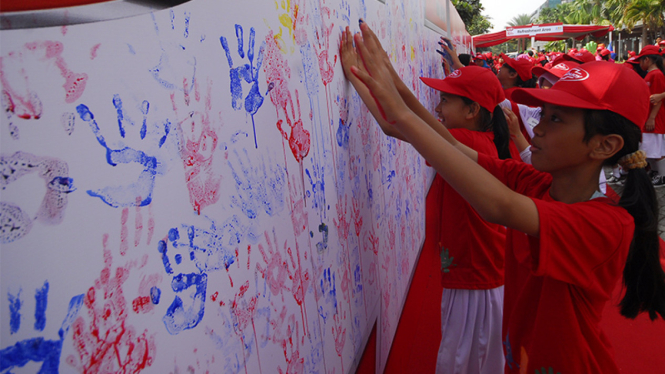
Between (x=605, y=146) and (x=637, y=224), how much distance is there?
28 centimetres

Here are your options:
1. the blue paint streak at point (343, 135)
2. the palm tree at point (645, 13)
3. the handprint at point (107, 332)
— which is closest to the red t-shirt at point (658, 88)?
the blue paint streak at point (343, 135)

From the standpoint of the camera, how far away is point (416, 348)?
276 cm

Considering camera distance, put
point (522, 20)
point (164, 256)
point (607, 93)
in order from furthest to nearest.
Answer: point (522, 20) → point (607, 93) → point (164, 256)

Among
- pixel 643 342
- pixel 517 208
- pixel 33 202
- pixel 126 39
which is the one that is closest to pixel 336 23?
pixel 517 208

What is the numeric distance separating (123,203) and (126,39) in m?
0.26

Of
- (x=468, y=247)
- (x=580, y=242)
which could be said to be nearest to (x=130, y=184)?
(x=580, y=242)

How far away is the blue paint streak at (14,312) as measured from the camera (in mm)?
476

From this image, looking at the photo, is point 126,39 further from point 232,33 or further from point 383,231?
point 383,231

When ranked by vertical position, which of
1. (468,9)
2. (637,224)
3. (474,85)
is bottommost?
(637,224)

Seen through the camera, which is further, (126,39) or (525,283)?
(525,283)

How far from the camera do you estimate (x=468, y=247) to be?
205 centimetres

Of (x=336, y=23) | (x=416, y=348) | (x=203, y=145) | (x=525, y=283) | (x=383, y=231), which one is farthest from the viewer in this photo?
(x=416, y=348)

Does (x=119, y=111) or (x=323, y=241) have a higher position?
(x=119, y=111)

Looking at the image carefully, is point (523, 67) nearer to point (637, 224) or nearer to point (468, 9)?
point (637, 224)
